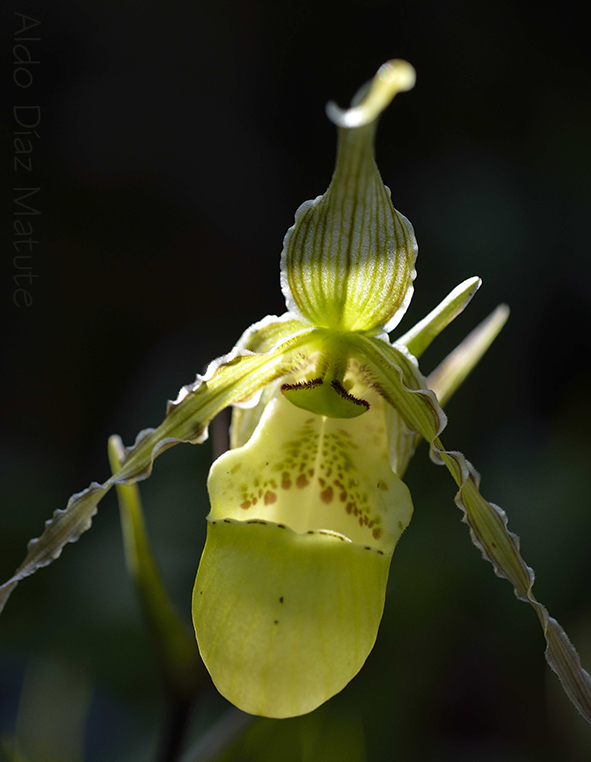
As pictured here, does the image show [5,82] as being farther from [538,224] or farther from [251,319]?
[538,224]

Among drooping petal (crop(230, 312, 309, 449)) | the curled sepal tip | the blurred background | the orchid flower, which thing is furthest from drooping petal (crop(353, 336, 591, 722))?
the blurred background

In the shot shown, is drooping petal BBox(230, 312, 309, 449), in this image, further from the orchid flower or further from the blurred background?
the blurred background

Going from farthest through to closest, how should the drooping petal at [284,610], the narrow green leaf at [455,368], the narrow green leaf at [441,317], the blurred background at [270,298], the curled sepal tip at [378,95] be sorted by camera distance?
the blurred background at [270,298] < the narrow green leaf at [455,368] < the narrow green leaf at [441,317] < the drooping petal at [284,610] < the curled sepal tip at [378,95]

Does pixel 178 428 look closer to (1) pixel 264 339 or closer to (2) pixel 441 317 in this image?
(1) pixel 264 339

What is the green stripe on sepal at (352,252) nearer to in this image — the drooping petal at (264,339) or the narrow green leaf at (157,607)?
the drooping petal at (264,339)

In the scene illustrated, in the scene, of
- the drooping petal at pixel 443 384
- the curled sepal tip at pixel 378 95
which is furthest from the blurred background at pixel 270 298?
the curled sepal tip at pixel 378 95
